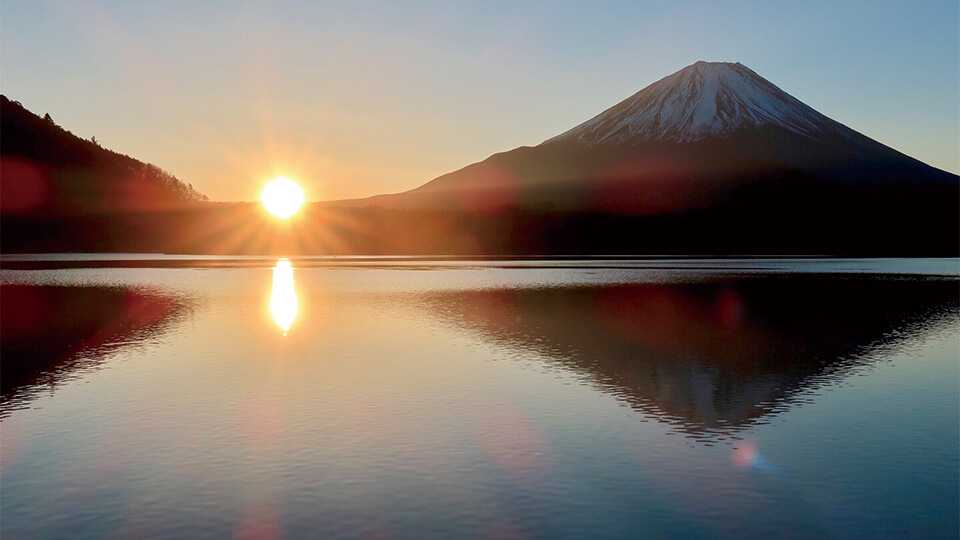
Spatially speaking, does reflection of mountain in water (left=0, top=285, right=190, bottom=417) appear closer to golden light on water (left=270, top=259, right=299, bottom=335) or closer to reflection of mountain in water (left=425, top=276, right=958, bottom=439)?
golden light on water (left=270, top=259, right=299, bottom=335)

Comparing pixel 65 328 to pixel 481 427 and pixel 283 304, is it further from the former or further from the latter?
pixel 481 427

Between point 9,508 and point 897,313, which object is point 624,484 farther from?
point 897,313

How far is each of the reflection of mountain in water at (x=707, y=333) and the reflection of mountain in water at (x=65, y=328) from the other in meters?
18.3

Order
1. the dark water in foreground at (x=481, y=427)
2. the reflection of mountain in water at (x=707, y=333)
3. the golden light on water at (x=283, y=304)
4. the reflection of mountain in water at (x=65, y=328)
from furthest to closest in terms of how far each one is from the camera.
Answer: the golden light on water at (x=283, y=304) < the reflection of mountain in water at (x=65, y=328) < the reflection of mountain in water at (x=707, y=333) < the dark water in foreground at (x=481, y=427)

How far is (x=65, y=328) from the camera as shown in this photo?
54.6 meters

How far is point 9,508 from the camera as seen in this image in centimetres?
1911

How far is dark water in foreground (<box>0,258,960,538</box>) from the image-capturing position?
18672 mm

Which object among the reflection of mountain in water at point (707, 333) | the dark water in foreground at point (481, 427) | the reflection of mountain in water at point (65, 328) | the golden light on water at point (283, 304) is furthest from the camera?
the golden light on water at point (283, 304)

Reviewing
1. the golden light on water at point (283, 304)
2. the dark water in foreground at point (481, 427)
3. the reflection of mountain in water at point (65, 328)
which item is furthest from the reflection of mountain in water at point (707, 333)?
the reflection of mountain in water at point (65, 328)

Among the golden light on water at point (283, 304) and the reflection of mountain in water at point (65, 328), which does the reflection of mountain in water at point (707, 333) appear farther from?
the reflection of mountain in water at point (65, 328)

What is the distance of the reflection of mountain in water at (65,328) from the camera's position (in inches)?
1464

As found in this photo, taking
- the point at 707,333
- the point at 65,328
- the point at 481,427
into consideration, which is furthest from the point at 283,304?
the point at 481,427

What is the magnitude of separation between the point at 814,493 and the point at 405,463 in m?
8.79

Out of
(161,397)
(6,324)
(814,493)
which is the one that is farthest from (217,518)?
(6,324)
